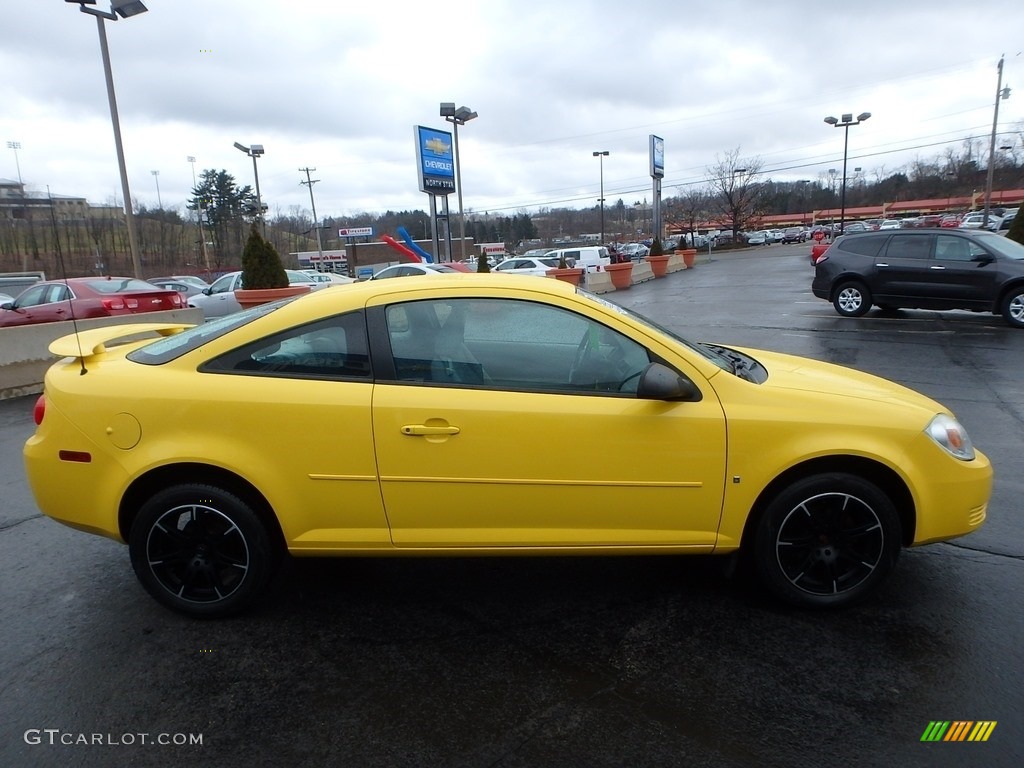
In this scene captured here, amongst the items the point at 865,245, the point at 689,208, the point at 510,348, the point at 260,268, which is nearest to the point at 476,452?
the point at 510,348

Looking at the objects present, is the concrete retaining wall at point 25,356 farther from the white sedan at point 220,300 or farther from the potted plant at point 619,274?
the potted plant at point 619,274

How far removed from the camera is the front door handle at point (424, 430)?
9.72ft

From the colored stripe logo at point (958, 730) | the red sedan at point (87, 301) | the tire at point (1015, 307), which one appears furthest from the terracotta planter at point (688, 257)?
the colored stripe logo at point (958, 730)

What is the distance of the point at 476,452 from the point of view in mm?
2980

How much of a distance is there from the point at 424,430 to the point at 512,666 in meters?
1.08

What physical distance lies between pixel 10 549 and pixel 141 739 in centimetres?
236

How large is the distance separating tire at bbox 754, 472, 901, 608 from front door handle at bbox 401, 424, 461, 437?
4.93ft

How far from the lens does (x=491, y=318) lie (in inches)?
126

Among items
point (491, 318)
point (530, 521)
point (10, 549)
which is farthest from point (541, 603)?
point (10, 549)

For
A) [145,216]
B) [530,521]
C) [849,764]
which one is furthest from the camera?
[145,216]

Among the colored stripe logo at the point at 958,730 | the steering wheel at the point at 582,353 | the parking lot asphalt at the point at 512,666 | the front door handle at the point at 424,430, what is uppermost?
the steering wheel at the point at 582,353

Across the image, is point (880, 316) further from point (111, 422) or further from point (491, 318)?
point (111, 422)

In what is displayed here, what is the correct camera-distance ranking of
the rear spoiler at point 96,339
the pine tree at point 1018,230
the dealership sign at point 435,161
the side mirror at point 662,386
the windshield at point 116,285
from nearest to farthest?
the side mirror at point 662,386
the rear spoiler at point 96,339
the windshield at point 116,285
the pine tree at point 1018,230
the dealership sign at point 435,161

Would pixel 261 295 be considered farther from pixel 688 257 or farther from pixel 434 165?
pixel 688 257
